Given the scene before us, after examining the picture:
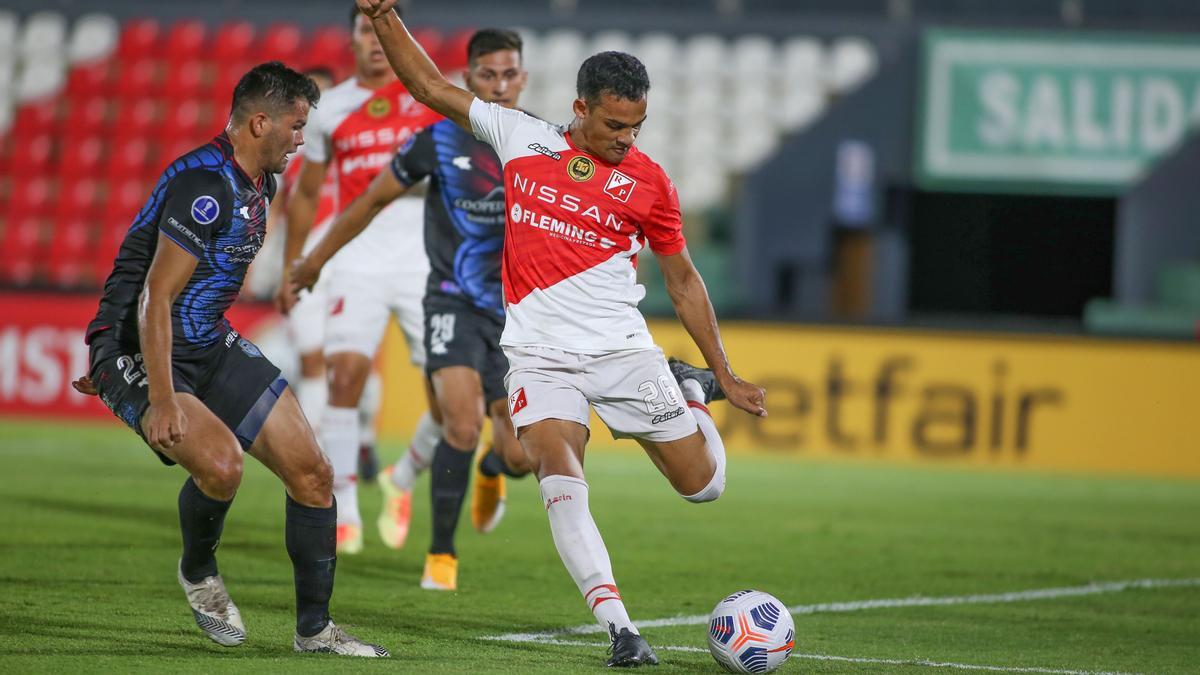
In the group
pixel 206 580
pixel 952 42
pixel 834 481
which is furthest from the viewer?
pixel 952 42

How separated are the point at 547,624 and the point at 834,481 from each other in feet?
23.8

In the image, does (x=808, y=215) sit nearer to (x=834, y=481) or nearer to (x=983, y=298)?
(x=983, y=298)

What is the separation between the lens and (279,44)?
794 inches

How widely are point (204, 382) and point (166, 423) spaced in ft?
1.47

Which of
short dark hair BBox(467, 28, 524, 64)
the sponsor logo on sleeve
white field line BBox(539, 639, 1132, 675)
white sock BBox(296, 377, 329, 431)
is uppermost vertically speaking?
short dark hair BBox(467, 28, 524, 64)

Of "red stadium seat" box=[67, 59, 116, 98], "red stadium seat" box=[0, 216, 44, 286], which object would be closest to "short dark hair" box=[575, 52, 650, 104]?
"red stadium seat" box=[0, 216, 44, 286]

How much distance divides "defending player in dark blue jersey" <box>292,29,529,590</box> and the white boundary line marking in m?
1.32

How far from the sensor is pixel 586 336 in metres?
5.73

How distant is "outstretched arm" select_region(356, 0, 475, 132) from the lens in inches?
228

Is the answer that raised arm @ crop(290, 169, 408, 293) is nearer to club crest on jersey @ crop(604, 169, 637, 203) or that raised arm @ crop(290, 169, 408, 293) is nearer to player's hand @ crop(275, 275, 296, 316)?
player's hand @ crop(275, 275, 296, 316)

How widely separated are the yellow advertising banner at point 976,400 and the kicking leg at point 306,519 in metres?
9.40

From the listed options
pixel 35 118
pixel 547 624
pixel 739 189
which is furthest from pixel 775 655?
pixel 35 118

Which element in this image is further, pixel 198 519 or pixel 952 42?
pixel 952 42

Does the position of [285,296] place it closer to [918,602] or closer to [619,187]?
[619,187]
